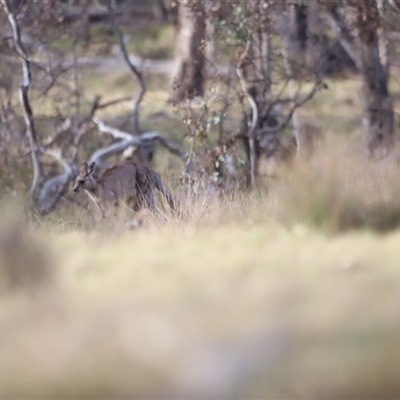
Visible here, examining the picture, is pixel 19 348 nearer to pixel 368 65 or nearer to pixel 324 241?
pixel 324 241

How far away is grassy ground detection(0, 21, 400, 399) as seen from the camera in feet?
13.1

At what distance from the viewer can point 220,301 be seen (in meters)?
4.71

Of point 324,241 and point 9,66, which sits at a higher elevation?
point 9,66

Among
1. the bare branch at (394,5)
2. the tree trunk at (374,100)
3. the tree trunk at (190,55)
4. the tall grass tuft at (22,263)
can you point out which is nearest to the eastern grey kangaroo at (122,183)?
the tree trunk at (190,55)

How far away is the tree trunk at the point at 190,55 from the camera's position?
11.9 m

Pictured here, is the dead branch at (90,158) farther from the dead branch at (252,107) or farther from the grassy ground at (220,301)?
the grassy ground at (220,301)

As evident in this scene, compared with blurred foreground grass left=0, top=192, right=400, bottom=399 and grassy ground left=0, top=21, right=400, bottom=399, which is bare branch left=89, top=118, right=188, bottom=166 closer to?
grassy ground left=0, top=21, right=400, bottom=399

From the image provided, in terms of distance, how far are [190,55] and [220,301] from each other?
1371 cm

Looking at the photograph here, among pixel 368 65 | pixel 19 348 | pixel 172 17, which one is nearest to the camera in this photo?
pixel 19 348

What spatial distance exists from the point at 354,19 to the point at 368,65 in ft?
5.90

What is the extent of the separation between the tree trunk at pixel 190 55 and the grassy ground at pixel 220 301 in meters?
5.33

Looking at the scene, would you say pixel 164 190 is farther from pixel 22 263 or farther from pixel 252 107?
pixel 252 107

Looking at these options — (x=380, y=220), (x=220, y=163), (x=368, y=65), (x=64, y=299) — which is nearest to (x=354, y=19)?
(x=368, y=65)

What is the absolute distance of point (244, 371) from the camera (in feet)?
13.2
